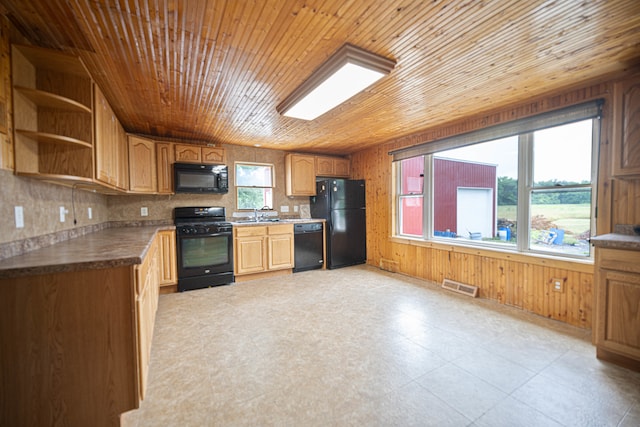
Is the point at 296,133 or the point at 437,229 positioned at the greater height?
the point at 296,133

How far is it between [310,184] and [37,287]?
165 inches

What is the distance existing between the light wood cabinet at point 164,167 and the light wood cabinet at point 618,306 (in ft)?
16.4

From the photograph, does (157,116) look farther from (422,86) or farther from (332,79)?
(422,86)

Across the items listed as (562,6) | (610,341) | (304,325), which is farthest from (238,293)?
(562,6)

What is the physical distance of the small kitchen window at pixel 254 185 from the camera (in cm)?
479

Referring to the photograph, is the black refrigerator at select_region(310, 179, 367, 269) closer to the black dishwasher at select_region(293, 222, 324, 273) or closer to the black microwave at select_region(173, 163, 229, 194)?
the black dishwasher at select_region(293, 222, 324, 273)

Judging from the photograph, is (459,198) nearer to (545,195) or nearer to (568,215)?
(545,195)

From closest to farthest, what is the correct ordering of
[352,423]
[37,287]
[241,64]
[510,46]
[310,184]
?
1. [37,287]
2. [352,423]
3. [510,46]
4. [241,64]
5. [310,184]

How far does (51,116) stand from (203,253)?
2399mm

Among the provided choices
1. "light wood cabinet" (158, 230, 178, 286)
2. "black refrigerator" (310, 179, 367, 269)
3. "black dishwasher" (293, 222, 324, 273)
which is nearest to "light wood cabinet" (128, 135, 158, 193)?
"light wood cabinet" (158, 230, 178, 286)

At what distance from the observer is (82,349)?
1324mm

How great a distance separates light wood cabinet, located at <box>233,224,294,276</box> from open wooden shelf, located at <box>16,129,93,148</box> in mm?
2408

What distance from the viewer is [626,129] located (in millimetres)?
2035

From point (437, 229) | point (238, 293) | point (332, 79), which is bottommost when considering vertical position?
point (238, 293)
